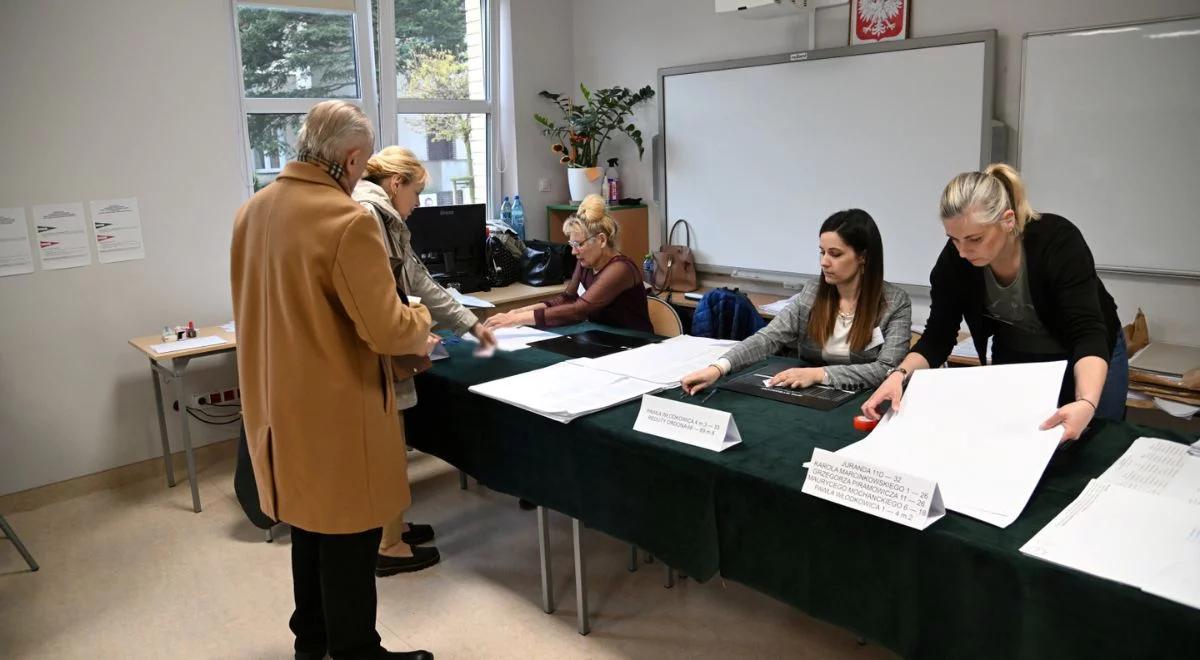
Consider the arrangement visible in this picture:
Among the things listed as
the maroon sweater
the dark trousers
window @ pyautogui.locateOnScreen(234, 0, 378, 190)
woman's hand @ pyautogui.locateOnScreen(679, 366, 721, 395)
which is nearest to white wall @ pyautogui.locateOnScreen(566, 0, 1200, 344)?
window @ pyautogui.locateOnScreen(234, 0, 378, 190)

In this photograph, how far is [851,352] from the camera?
233 centimetres

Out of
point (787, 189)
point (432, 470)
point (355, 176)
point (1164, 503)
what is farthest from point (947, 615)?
point (787, 189)

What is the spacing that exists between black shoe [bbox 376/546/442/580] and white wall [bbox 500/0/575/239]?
106 inches

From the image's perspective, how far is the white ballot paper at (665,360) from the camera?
231cm

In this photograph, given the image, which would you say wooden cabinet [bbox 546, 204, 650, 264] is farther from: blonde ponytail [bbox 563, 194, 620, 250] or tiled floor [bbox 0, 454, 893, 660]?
tiled floor [bbox 0, 454, 893, 660]

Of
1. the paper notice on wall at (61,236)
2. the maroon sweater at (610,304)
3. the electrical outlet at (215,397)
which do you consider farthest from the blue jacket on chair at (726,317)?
the paper notice on wall at (61,236)

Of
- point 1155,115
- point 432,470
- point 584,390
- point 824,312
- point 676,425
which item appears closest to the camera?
point 676,425

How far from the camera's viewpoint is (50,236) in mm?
3490

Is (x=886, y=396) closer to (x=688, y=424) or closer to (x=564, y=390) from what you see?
(x=688, y=424)

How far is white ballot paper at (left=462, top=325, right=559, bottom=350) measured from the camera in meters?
2.78

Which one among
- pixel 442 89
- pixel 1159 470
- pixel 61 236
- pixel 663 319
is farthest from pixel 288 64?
pixel 1159 470

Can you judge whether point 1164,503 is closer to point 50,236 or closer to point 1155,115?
point 1155,115

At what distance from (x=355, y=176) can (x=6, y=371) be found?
8.18 feet

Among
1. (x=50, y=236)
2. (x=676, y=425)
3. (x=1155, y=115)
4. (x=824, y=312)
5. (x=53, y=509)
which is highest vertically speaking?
(x=1155, y=115)
